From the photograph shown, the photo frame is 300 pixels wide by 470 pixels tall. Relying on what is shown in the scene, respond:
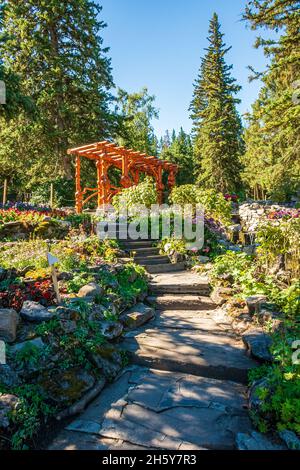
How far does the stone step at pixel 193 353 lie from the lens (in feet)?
10.5

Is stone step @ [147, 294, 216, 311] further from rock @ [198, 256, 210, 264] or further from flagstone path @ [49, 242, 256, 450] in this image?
rock @ [198, 256, 210, 264]

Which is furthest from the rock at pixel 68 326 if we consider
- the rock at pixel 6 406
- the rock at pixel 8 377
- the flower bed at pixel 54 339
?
the rock at pixel 6 406

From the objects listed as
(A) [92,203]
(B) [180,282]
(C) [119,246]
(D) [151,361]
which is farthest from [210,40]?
(D) [151,361]

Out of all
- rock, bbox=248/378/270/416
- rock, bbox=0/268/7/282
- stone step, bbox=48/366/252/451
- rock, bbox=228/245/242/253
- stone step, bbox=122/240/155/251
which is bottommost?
stone step, bbox=48/366/252/451

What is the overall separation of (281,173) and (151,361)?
8931 millimetres

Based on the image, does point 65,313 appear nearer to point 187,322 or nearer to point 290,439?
point 187,322

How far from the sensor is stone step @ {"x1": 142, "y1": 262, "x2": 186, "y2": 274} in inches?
276

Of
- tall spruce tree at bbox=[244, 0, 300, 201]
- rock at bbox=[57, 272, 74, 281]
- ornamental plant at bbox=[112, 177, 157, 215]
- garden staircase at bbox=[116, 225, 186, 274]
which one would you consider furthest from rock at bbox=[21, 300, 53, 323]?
tall spruce tree at bbox=[244, 0, 300, 201]

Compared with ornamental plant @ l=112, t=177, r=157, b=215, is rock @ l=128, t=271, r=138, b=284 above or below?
below

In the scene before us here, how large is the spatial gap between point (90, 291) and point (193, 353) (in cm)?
160

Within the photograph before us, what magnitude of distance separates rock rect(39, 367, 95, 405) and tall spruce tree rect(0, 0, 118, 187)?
599 inches

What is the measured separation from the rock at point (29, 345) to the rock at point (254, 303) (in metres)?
2.75

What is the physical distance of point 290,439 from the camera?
2.20 metres

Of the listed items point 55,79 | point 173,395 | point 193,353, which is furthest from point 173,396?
point 55,79
